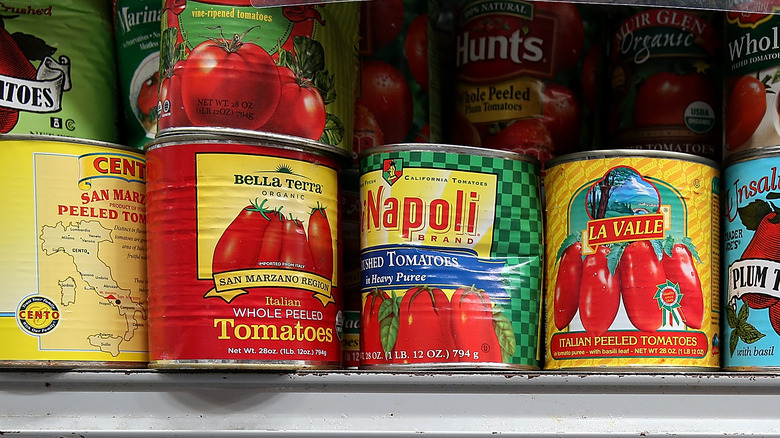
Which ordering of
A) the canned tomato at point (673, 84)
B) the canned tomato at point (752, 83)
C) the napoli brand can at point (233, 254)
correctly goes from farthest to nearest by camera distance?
the canned tomato at point (673, 84) < the canned tomato at point (752, 83) < the napoli brand can at point (233, 254)

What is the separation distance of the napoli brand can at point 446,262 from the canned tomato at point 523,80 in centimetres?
27

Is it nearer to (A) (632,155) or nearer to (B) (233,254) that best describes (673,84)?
(A) (632,155)

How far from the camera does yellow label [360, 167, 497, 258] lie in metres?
1.25

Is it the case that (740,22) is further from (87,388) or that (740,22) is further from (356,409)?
(87,388)

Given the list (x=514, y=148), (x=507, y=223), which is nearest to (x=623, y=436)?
(x=507, y=223)

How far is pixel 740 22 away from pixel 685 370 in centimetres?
57

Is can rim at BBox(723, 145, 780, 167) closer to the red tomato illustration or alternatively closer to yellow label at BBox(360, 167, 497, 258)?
yellow label at BBox(360, 167, 497, 258)

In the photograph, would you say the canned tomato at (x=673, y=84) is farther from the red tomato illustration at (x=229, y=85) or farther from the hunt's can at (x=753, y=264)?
the red tomato illustration at (x=229, y=85)

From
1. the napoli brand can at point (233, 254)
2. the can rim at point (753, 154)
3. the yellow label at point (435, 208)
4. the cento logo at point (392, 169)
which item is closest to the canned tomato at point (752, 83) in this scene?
the can rim at point (753, 154)

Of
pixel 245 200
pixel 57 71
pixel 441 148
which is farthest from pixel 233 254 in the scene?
pixel 57 71

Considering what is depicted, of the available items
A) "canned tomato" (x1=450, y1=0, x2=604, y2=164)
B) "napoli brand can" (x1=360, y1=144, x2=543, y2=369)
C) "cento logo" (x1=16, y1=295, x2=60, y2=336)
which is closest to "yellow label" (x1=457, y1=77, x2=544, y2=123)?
"canned tomato" (x1=450, y1=0, x2=604, y2=164)

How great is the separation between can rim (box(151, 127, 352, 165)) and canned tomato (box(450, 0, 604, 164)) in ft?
1.44

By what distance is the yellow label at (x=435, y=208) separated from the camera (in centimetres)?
125

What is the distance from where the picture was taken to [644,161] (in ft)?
4.09
